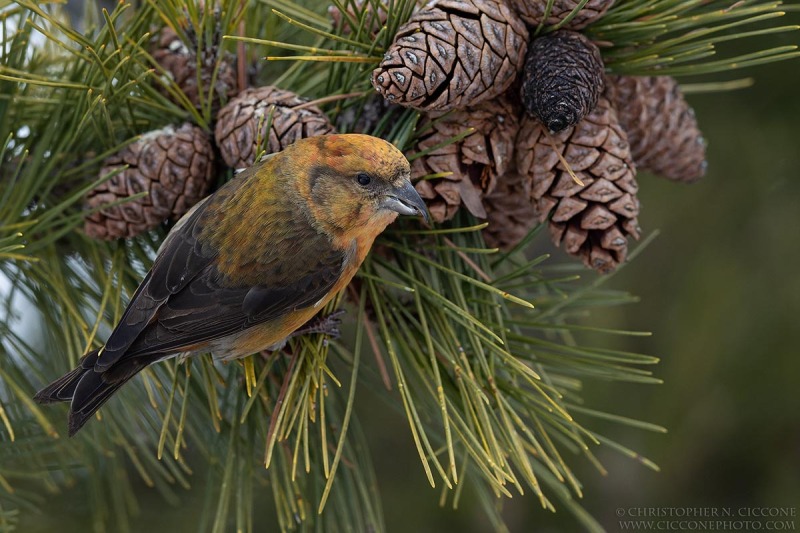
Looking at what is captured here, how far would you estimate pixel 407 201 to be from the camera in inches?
74.3

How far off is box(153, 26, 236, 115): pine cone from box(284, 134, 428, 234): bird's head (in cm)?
27

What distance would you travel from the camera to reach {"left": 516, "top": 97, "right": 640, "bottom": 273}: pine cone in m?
1.80

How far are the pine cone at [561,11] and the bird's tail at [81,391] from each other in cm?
136

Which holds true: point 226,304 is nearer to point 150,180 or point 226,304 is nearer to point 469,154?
point 150,180

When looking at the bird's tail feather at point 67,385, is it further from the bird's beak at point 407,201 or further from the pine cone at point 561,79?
the pine cone at point 561,79

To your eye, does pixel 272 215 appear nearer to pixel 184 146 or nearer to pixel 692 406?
pixel 184 146

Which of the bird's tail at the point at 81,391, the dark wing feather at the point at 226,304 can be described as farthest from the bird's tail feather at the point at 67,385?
the dark wing feather at the point at 226,304

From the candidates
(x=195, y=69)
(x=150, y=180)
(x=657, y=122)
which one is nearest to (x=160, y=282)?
(x=150, y=180)

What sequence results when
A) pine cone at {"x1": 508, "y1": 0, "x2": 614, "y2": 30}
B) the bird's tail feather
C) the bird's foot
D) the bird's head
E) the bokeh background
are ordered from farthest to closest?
the bokeh background → the bird's foot → the bird's tail feather → the bird's head → pine cone at {"x1": 508, "y1": 0, "x2": 614, "y2": 30}

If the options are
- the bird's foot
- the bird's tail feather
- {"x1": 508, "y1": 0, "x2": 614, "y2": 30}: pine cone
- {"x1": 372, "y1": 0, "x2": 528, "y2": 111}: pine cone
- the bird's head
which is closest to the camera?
{"x1": 372, "y1": 0, "x2": 528, "y2": 111}: pine cone

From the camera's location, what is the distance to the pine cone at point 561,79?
1683mm

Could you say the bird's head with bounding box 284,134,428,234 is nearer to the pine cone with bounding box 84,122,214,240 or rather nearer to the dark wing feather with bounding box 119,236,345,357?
the dark wing feather with bounding box 119,236,345,357

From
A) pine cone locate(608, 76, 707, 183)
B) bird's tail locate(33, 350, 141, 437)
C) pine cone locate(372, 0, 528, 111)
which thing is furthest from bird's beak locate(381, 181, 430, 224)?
bird's tail locate(33, 350, 141, 437)

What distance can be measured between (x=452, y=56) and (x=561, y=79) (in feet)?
0.79
